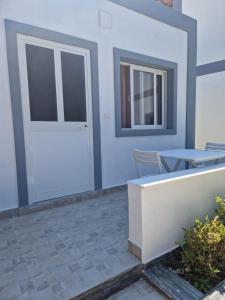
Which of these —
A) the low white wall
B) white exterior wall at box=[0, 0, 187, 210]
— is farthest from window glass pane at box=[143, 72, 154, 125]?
the low white wall

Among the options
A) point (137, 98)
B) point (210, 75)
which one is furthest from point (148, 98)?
point (210, 75)

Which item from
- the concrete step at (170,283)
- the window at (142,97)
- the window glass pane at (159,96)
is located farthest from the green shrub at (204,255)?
the window glass pane at (159,96)

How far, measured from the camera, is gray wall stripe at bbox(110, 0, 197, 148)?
3.42m

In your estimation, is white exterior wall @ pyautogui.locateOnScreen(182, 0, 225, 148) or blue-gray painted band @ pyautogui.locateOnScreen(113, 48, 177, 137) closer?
blue-gray painted band @ pyautogui.locateOnScreen(113, 48, 177, 137)

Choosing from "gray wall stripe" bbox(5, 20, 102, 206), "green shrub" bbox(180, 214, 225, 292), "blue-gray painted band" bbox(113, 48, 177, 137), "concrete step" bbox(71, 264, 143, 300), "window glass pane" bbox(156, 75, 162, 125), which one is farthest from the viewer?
"window glass pane" bbox(156, 75, 162, 125)

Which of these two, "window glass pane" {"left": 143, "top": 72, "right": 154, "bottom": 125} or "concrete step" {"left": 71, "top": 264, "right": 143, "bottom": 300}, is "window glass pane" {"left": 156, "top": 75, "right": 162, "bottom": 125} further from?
"concrete step" {"left": 71, "top": 264, "right": 143, "bottom": 300}

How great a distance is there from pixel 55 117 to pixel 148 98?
6.68 ft

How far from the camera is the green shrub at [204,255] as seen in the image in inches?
61.9

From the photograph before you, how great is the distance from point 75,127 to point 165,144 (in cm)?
196

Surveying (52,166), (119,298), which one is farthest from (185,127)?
(119,298)

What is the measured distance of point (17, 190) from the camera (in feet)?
8.36

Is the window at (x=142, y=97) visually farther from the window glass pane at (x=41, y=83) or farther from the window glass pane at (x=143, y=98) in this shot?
the window glass pane at (x=41, y=83)

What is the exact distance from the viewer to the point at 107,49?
10.3 feet

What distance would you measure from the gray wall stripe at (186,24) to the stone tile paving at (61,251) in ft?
9.17
